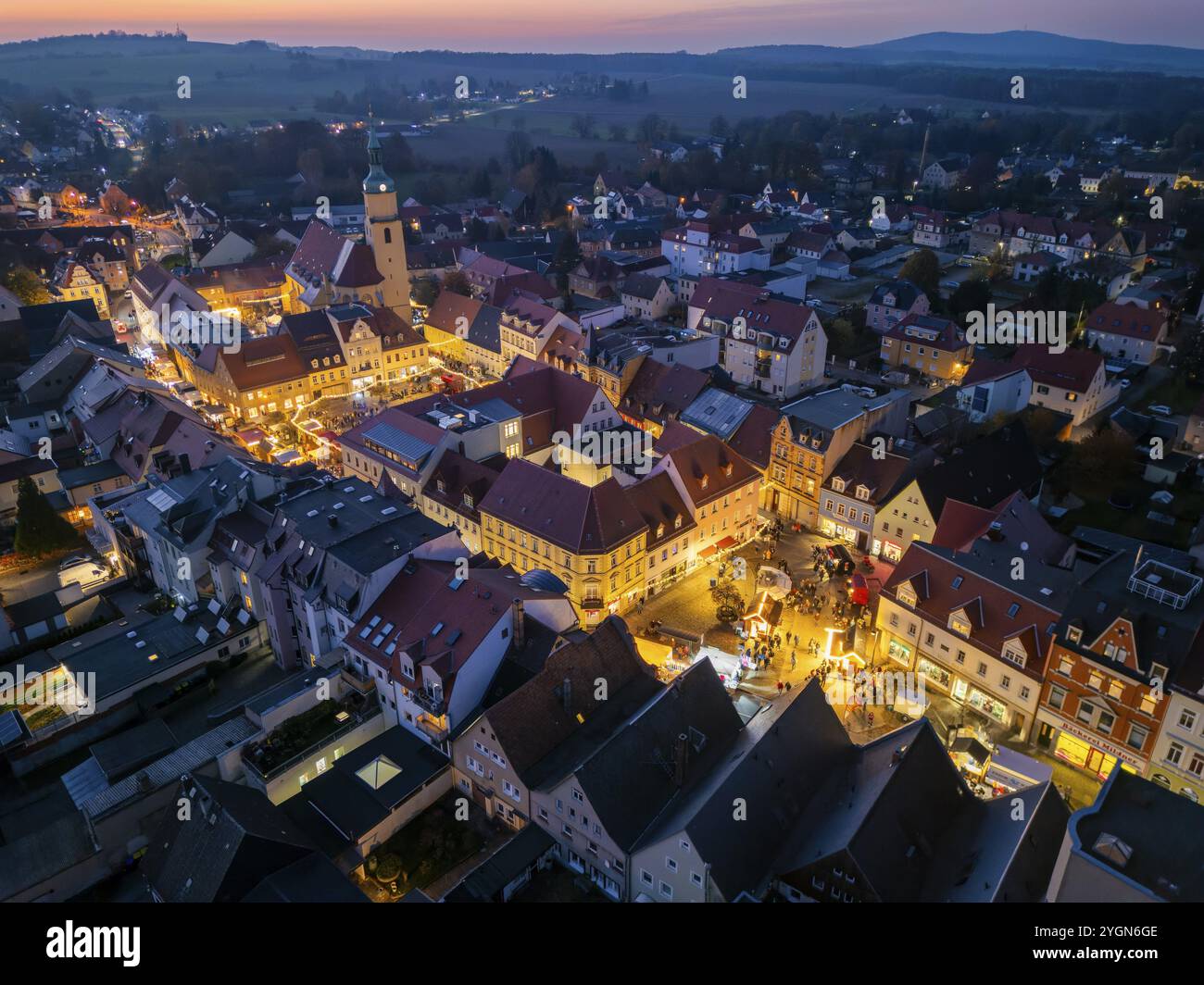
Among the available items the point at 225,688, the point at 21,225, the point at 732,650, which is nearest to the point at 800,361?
the point at 732,650

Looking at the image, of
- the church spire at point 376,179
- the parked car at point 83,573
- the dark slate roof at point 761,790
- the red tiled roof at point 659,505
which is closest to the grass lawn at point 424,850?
the dark slate roof at point 761,790

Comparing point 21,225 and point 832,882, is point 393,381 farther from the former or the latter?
point 21,225

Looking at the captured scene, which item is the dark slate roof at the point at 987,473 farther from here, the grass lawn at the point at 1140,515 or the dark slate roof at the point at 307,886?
the dark slate roof at the point at 307,886

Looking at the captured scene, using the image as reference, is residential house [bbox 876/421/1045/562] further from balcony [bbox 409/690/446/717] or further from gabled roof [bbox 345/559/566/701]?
balcony [bbox 409/690/446/717]

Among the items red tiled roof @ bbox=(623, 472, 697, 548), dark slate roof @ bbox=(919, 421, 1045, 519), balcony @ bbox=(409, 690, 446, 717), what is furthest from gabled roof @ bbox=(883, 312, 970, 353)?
balcony @ bbox=(409, 690, 446, 717)

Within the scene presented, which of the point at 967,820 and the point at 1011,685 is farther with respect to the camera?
the point at 1011,685
